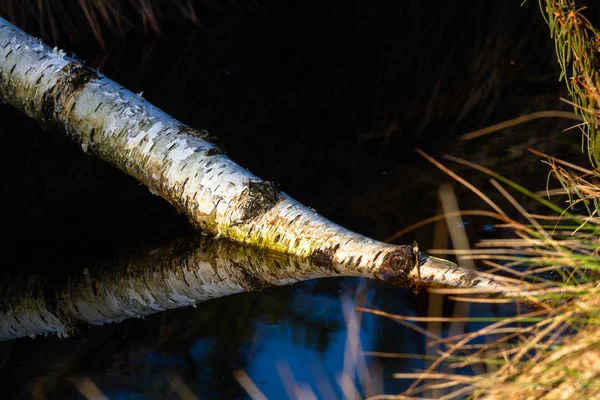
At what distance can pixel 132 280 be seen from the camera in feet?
9.32

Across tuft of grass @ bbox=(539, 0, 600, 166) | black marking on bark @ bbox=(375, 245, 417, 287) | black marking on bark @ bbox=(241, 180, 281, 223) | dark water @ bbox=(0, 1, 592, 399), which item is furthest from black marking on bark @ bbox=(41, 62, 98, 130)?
tuft of grass @ bbox=(539, 0, 600, 166)

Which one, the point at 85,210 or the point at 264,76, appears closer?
the point at 85,210

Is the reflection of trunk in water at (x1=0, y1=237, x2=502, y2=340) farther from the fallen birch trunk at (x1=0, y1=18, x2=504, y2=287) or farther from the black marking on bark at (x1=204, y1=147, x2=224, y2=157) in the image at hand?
the black marking on bark at (x1=204, y1=147, x2=224, y2=157)

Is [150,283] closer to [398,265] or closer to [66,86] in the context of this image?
[398,265]

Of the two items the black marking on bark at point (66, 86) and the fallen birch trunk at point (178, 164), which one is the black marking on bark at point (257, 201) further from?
the black marking on bark at point (66, 86)

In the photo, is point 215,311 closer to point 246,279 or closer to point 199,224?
point 246,279

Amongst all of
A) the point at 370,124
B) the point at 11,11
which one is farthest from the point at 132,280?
the point at 11,11

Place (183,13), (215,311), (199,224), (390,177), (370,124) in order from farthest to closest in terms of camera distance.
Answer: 1. (183,13)
2. (370,124)
3. (390,177)
4. (199,224)
5. (215,311)

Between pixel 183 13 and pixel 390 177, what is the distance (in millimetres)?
3807

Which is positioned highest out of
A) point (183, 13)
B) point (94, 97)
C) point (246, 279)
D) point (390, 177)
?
point (183, 13)

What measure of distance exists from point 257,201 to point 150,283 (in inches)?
18.9

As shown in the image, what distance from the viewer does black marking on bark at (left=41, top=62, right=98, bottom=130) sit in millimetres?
3301

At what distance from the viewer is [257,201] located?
290cm

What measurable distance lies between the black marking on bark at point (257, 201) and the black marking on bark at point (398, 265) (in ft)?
1.82
